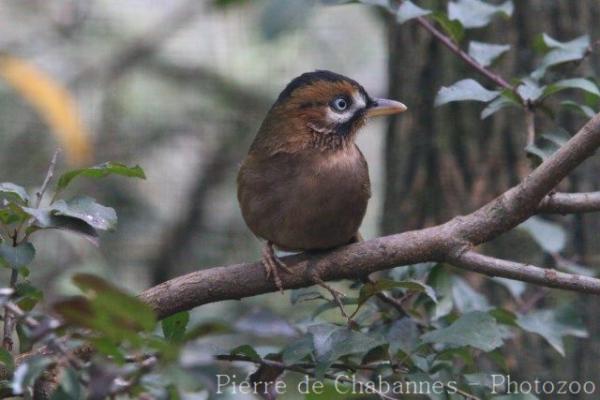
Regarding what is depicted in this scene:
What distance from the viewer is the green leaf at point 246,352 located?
2.16 meters

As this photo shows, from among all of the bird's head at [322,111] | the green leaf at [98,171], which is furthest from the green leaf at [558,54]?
the green leaf at [98,171]

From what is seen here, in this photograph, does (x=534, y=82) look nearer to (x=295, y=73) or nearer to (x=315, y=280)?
(x=315, y=280)

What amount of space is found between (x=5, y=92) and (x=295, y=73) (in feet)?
5.39

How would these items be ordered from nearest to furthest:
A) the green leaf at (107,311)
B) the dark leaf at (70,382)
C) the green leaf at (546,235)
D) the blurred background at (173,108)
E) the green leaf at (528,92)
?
1. the green leaf at (107,311)
2. the dark leaf at (70,382)
3. the green leaf at (528,92)
4. the green leaf at (546,235)
5. the blurred background at (173,108)

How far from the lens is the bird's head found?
10.3 feet

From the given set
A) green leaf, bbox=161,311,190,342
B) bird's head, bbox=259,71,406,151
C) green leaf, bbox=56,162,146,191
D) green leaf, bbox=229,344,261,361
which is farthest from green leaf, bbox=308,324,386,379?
bird's head, bbox=259,71,406,151

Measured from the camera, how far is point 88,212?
2.06 m

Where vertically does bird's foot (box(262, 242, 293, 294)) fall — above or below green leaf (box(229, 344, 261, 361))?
above

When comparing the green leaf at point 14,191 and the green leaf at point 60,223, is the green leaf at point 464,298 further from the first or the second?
the green leaf at point 14,191

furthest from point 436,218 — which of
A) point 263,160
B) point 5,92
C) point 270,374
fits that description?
point 5,92

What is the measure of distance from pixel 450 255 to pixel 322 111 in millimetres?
962

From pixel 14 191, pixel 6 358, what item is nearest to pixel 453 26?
pixel 14 191

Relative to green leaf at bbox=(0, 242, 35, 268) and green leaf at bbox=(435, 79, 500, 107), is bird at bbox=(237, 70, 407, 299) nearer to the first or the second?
green leaf at bbox=(435, 79, 500, 107)

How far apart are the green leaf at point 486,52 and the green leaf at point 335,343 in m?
1.02
